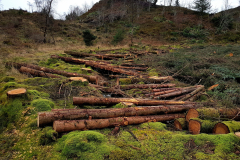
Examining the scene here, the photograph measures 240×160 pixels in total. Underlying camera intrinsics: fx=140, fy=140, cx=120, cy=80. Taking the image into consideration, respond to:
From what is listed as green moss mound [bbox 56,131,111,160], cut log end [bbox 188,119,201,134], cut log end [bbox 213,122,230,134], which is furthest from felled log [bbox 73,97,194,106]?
cut log end [bbox 213,122,230,134]

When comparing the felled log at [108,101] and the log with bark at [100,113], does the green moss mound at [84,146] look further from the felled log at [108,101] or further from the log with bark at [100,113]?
the felled log at [108,101]

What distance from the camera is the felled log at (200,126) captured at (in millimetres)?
3207

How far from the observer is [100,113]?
3486 mm

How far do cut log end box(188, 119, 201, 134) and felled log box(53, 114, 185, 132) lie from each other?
2.20ft

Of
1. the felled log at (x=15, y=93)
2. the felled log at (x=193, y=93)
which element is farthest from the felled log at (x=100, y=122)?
the felled log at (x=193, y=93)

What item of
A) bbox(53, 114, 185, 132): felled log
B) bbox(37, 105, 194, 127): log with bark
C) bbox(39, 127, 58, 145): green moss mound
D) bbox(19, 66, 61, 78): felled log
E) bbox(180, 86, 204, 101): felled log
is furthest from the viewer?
bbox(19, 66, 61, 78): felled log

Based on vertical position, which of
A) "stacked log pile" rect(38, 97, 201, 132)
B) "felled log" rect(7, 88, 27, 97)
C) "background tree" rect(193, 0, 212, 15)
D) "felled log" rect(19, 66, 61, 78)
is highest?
"background tree" rect(193, 0, 212, 15)

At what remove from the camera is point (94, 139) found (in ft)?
9.04

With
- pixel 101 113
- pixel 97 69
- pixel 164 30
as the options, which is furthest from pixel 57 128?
pixel 164 30

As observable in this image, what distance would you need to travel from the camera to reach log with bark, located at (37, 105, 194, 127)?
302cm

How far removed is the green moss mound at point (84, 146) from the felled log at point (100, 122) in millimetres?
189

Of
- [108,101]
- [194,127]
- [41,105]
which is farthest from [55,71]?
[194,127]

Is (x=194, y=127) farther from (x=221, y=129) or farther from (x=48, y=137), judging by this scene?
(x=48, y=137)

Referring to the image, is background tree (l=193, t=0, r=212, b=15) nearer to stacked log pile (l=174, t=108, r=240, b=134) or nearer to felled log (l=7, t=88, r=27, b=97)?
stacked log pile (l=174, t=108, r=240, b=134)
